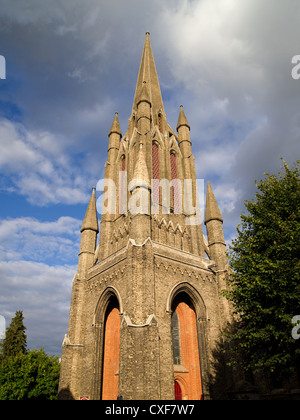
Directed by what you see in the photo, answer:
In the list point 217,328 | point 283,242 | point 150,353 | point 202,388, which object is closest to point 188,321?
point 217,328

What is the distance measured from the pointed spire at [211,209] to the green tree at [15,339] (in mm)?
28190

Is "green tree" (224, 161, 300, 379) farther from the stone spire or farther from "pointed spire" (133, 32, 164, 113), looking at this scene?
"pointed spire" (133, 32, 164, 113)

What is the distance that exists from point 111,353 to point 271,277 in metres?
15.5

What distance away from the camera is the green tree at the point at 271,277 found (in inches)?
484

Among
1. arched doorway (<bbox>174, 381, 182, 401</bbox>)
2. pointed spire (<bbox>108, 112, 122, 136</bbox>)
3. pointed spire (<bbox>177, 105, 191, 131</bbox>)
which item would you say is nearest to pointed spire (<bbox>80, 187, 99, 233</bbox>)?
pointed spire (<bbox>108, 112, 122, 136</bbox>)

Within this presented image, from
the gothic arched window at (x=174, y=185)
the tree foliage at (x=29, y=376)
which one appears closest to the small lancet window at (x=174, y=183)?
the gothic arched window at (x=174, y=185)

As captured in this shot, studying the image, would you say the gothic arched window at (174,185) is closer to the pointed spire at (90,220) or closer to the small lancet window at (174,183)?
the small lancet window at (174,183)

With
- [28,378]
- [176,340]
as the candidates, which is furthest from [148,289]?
[28,378]

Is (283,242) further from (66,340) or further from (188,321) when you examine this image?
(66,340)

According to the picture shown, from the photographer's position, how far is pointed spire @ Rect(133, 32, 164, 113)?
1497 inches

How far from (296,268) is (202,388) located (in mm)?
12375

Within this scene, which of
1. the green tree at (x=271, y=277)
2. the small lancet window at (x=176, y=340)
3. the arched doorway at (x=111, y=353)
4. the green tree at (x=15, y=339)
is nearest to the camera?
the green tree at (x=271, y=277)

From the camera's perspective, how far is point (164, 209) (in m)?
27.9

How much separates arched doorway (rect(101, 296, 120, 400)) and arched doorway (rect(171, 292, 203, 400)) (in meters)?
4.54
